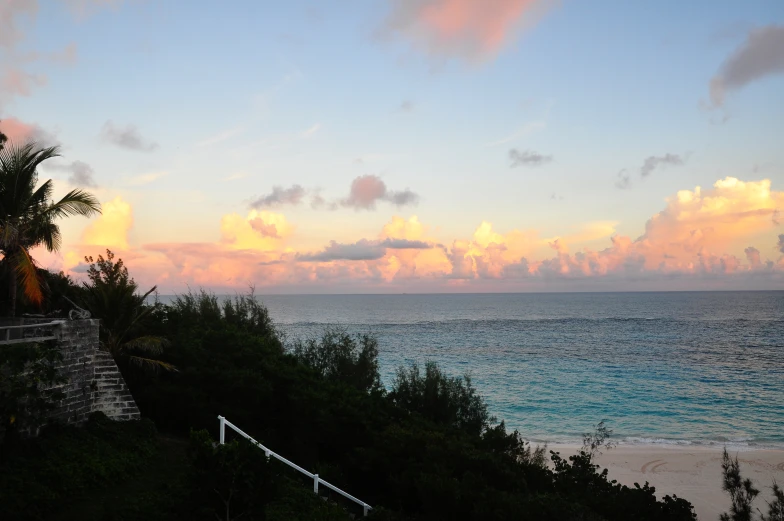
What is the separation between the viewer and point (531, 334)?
81062 mm

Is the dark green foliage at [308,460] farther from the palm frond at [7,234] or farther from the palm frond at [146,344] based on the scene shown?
the palm frond at [7,234]

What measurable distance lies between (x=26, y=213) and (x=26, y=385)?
18.3 ft

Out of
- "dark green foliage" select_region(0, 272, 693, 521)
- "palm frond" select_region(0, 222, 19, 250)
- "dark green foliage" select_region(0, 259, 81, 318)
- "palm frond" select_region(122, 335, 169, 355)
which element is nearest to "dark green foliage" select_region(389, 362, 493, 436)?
"dark green foliage" select_region(0, 272, 693, 521)

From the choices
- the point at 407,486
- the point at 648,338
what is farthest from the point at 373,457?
the point at 648,338

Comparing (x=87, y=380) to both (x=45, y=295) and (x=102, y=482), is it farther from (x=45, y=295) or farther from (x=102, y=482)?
(x=45, y=295)

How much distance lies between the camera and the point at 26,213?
46.8ft

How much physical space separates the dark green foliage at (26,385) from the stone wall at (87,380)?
335mm

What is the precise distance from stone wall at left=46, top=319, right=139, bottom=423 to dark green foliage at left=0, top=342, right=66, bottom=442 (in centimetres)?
34

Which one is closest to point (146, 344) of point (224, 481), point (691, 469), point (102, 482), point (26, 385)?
point (26, 385)

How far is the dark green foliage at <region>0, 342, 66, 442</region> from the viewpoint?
10008mm

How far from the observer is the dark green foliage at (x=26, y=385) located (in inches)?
394

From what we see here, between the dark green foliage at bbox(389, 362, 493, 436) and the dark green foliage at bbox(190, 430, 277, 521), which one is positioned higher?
the dark green foliage at bbox(190, 430, 277, 521)

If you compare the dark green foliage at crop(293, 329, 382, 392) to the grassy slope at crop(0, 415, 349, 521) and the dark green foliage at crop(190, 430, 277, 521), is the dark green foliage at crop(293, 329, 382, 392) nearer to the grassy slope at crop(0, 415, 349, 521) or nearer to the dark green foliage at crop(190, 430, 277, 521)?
the grassy slope at crop(0, 415, 349, 521)

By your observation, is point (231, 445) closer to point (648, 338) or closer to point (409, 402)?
point (409, 402)
